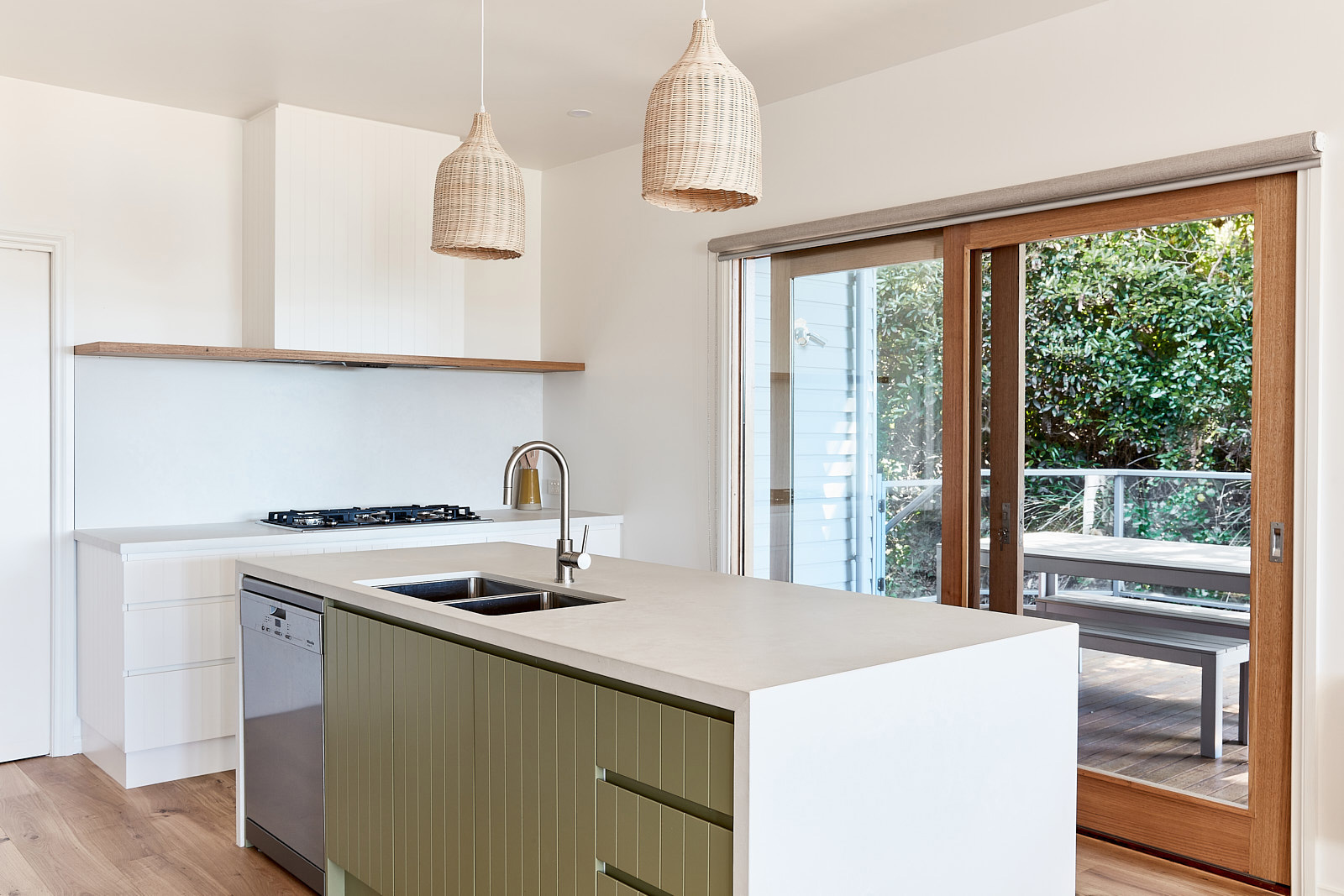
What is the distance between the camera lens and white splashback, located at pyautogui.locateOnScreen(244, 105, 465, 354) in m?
4.25

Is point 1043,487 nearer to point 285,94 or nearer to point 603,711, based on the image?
point 603,711

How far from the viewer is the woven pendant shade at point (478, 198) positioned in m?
2.59

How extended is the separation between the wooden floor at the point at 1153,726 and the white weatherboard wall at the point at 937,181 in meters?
0.24

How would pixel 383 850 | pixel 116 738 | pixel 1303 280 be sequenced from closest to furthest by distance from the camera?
pixel 383 850, pixel 1303 280, pixel 116 738

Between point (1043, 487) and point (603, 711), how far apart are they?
2092 millimetres

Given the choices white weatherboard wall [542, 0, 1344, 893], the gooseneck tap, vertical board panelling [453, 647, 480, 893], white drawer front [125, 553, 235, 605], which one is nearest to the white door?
white drawer front [125, 553, 235, 605]

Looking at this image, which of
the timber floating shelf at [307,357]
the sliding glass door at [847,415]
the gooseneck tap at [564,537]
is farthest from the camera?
the timber floating shelf at [307,357]

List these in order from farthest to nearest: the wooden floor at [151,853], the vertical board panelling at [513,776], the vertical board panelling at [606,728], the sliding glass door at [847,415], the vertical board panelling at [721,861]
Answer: the sliding glass door at [847,415], the wooden floor at [151,853], the vertical board panelling at [513,776], the vertical board panelling at [606,728], the vertical board panelling at [721,861]

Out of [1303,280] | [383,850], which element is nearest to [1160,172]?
[1303,280]

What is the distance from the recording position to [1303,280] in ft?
9.00

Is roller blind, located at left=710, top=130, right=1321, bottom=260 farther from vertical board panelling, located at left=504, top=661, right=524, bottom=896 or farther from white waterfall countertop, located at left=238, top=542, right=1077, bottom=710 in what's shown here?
vertical board panelling, located at left=504, top=661, right=524, bottom=896

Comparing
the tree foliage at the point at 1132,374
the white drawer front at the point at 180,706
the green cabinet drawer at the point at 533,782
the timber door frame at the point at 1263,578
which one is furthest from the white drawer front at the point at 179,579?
the timber door frame at the point at 1263,578

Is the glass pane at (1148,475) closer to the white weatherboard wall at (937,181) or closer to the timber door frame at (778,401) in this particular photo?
the white weatherboard wall at (937,181)

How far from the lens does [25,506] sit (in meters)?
3.99
